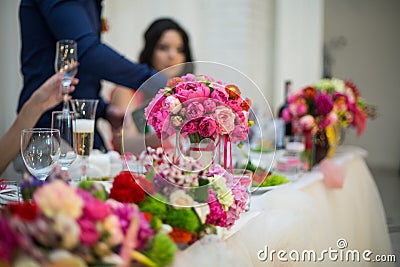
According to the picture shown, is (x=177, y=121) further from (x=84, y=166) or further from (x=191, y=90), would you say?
(x=84, y=166)

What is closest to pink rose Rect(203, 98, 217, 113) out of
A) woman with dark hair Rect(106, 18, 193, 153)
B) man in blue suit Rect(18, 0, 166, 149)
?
man in blue suit Rect(18, 0, 166, 149)

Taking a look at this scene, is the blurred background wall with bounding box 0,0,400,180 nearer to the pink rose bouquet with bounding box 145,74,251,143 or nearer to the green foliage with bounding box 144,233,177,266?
the pink rose bouquet with bounding box 145,74,251,143

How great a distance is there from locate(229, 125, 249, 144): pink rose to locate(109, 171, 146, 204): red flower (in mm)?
253

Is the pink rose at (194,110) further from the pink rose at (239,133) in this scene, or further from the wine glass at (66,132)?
the wine glass at (66,132)

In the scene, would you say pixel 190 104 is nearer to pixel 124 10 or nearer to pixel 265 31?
pixel 124 10

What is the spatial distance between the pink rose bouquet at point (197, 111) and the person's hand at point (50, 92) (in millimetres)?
496

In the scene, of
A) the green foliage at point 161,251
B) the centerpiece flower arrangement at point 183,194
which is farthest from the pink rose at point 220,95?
the green foliage at point 161,251

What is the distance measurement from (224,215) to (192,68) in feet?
1.11

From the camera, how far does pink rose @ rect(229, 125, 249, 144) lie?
962 mm

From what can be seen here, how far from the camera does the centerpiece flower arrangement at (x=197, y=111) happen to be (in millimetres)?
925

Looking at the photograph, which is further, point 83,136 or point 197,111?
point 83,136

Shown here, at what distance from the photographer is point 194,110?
36.1 inches

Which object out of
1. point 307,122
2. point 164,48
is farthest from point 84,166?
point 164,48

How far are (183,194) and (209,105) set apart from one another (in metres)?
0.21
